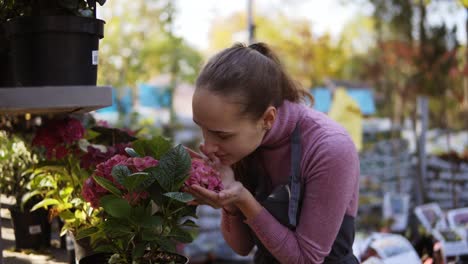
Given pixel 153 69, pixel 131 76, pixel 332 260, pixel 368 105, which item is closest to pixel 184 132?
pixel 131 76

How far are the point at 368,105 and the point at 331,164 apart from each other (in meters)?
10.6

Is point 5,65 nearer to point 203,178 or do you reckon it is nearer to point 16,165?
point 16,165

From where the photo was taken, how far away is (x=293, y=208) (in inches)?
61.6

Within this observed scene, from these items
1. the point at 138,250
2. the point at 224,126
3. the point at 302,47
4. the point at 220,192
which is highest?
the point at 224,126

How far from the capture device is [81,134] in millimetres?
1991

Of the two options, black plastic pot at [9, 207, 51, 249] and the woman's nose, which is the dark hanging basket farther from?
black plastic pot at [9, 207, 51, 249]

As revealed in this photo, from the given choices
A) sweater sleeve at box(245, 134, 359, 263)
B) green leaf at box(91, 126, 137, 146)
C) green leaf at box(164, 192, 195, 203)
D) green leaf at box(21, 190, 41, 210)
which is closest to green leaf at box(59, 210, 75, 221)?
green leaf at box(21, 190, 41, 210)

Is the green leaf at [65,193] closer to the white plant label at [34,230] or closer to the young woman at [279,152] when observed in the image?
the white plant label at [34,230]

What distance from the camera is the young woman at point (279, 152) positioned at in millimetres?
1470

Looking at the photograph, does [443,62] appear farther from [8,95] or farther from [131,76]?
[8,95]

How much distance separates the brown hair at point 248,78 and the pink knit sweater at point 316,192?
0.07 meters

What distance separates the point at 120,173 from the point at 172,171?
108mm

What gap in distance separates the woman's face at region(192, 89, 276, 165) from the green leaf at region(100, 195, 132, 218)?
0.31 metres

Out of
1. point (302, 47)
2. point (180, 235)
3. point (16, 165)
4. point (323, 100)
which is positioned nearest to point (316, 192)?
point (180, 235)
